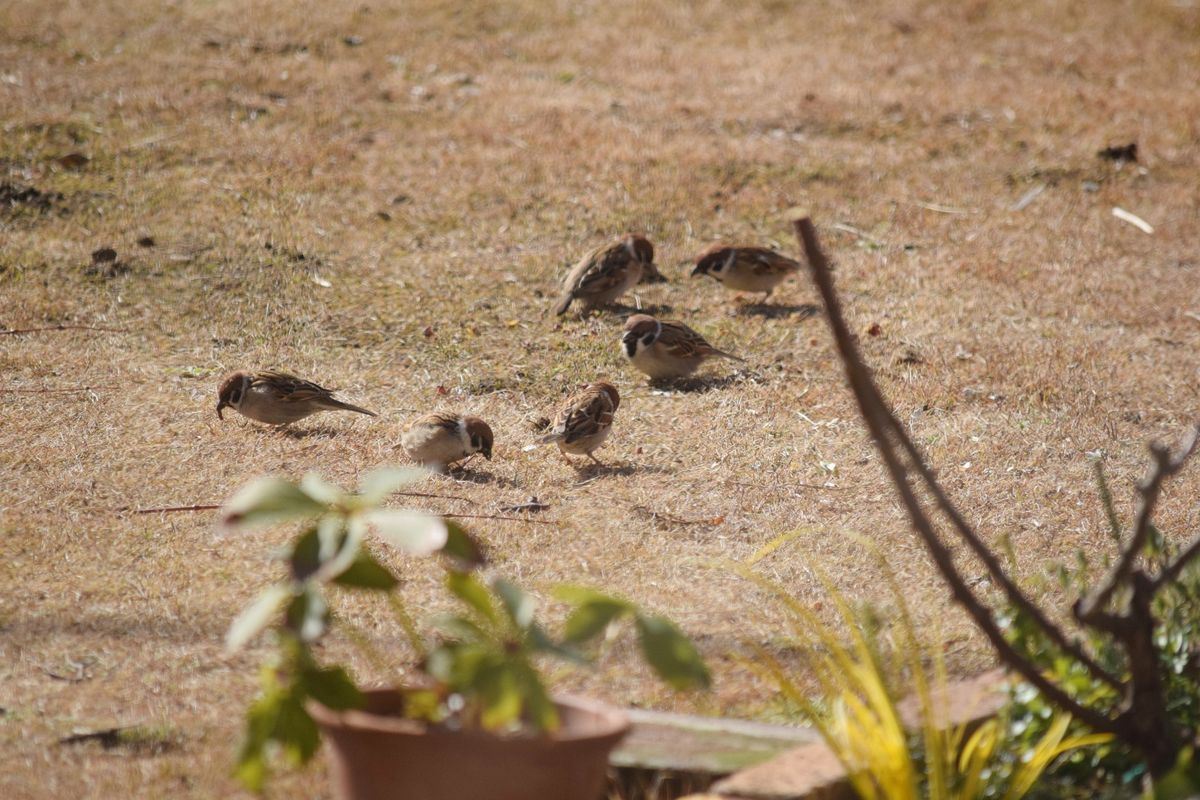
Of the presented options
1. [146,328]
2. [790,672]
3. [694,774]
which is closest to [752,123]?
[146,328]

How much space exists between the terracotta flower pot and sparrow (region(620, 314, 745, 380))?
5.63 metres

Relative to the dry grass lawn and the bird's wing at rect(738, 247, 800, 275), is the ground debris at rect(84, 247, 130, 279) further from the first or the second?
the bird's wing at rect(738, 247, 800, 275)

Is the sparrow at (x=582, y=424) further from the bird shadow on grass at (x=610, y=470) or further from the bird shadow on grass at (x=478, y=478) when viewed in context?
the bird shadow on grass at (x=478, y=478)

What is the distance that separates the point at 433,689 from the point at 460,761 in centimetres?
21

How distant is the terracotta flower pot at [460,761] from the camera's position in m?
2.96

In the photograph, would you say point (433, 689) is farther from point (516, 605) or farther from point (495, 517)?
point (495, 517)

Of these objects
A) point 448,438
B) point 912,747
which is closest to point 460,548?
point 912,747

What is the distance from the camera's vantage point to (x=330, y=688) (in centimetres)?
296

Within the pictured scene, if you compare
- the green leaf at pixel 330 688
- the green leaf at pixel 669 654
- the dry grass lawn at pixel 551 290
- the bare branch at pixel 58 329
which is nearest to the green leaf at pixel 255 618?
the green leaf at pixel 330 688

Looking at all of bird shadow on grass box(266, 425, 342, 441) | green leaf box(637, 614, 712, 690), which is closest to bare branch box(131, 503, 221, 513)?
bird shadow on grass box(266, 425, 342, 441)

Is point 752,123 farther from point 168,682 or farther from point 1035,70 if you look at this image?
point 168,682

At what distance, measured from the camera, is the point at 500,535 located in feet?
20.7

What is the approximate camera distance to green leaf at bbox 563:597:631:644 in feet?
9.08

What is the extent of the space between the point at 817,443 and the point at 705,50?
10.1 meters
